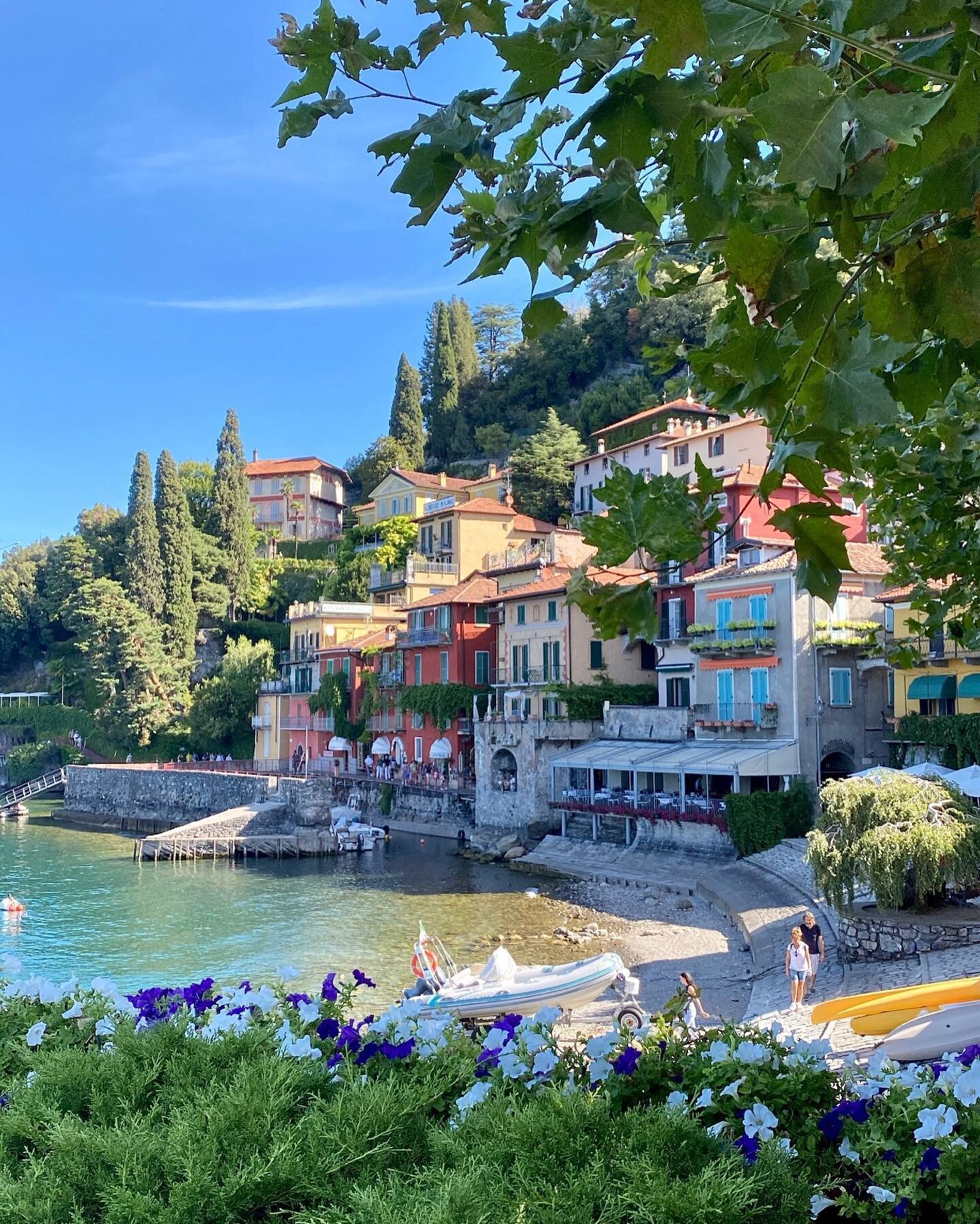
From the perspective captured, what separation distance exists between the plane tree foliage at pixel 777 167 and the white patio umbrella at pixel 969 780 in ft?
68.9

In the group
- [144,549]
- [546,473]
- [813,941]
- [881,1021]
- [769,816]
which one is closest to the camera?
[881,1021]

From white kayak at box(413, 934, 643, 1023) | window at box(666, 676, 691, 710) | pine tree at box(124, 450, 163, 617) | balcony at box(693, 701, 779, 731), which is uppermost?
pine tree at box(124, 450, 163, 617)

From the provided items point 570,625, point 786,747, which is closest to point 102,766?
point 570,625

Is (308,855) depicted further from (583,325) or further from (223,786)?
(583,325)

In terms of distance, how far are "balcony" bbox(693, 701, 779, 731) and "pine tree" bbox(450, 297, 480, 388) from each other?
179ft

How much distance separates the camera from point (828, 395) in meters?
1.99

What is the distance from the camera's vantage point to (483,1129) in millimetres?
3898

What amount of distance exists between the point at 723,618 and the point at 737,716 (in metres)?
3.08

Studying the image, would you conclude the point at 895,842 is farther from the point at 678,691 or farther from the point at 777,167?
the point at 678,691

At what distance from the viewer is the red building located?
48094 millimetres

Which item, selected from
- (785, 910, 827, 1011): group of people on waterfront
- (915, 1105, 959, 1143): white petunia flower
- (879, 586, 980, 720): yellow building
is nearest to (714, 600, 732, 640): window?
(879, 586, 980, 720): yellow building

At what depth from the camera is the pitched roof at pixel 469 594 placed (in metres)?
48.2

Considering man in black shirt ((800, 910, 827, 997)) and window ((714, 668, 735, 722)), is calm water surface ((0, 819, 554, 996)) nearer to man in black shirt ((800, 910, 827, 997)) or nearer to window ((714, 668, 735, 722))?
man in black shirt ((800, 910, 827, 997))

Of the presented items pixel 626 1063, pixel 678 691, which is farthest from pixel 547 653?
pixel 626 1063
